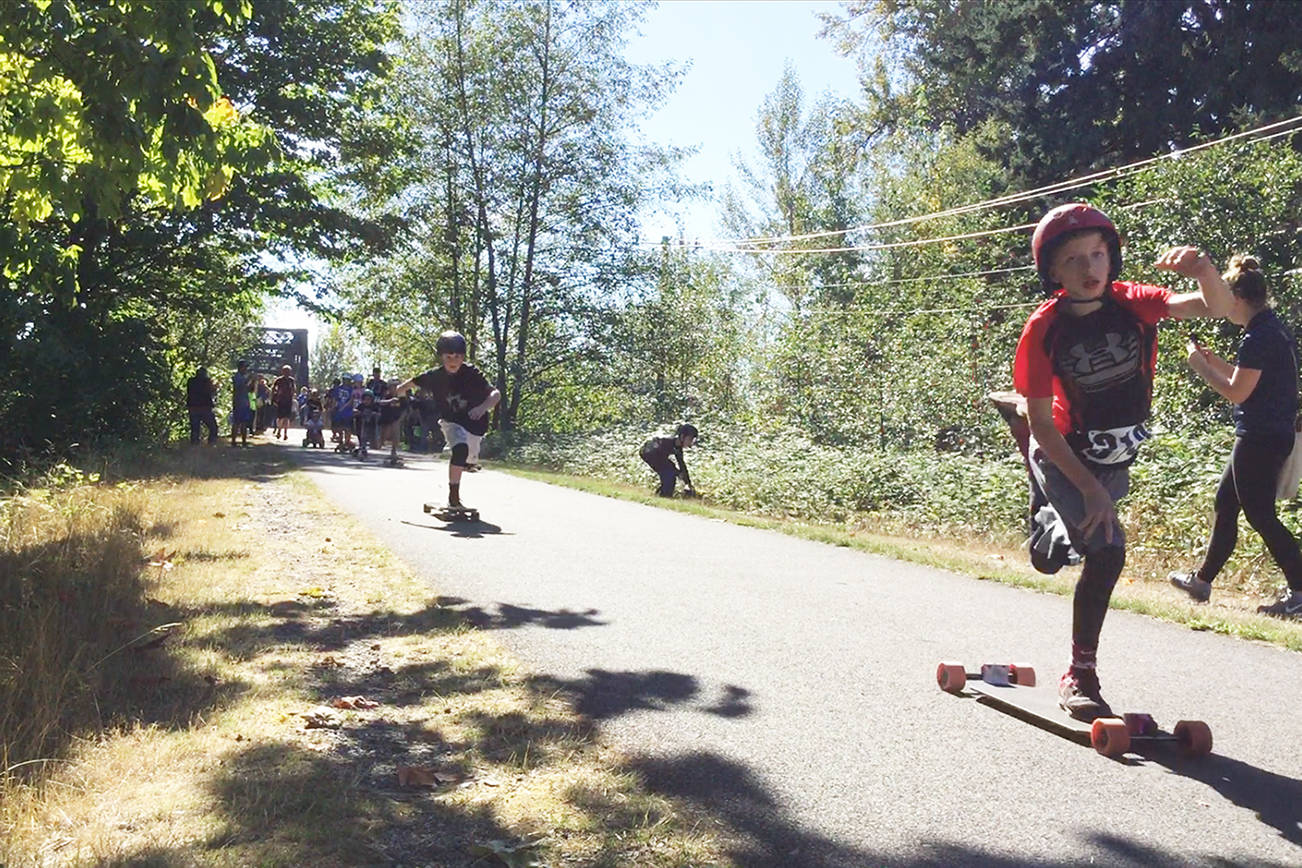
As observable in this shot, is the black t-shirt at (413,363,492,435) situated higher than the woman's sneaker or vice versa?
the black t-shirt at (413,363,492,435)

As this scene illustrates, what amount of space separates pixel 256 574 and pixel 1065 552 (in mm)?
5841

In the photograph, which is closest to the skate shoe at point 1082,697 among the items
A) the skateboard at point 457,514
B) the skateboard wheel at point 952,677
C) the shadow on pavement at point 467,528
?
the skateboard wheel at point 952,677

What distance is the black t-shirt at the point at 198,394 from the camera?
24.4m

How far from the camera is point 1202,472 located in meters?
10.4

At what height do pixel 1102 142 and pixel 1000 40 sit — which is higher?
pixel 1000 40

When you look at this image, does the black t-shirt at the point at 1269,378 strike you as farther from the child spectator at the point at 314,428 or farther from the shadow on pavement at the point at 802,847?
the child spectator at the point at 314,428

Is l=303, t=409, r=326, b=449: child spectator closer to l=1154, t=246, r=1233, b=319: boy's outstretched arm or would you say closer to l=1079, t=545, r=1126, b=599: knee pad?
l=1079, t=545, r=1126, b=599: knee pad

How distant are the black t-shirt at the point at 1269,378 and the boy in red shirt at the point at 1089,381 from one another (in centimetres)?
299

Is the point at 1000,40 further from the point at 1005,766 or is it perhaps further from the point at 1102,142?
the point at 1005,766

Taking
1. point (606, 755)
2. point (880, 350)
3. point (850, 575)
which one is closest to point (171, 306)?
point (880, 350)

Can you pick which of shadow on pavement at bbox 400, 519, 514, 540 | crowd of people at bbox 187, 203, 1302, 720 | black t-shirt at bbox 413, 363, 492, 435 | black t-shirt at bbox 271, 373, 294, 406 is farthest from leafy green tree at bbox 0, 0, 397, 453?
crowd of people at bbox 187, 203, 1302, 720

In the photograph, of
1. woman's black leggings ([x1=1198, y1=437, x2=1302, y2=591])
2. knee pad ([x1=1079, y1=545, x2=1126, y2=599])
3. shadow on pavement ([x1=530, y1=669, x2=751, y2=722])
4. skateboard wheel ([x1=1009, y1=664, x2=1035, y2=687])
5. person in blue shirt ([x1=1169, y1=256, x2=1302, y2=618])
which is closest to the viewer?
knee pad ([x1=1079, y1=545, x2=1126, y2=599])

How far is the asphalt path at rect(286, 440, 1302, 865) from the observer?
3428mm

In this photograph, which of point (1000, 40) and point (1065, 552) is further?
point (1000, 40)
